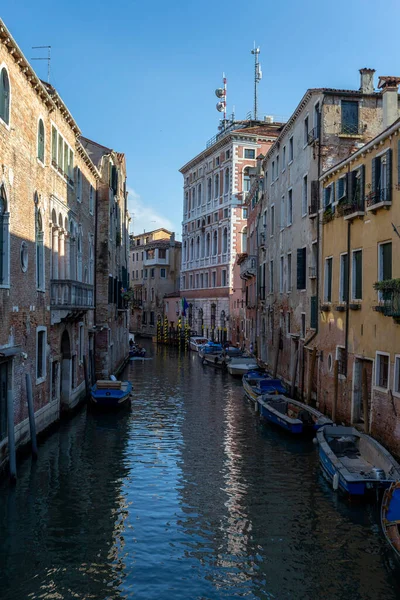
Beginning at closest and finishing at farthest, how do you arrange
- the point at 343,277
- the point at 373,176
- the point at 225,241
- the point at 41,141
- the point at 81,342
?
1. the point at 373,176
2. the point at 41,141
3. the point at 343,277
4. the point at 81,342
5. the point at 225,241

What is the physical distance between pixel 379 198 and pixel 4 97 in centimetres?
854

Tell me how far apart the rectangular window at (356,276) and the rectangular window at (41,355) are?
8.19 m

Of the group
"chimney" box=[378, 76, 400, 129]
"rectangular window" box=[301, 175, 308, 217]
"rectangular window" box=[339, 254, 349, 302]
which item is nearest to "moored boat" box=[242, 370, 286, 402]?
"rectangular window" box=[339, 254, 349, 302]

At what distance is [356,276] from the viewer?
1669 cm

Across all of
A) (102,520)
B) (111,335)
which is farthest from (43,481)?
(111,335)

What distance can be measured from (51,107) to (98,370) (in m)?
12.9

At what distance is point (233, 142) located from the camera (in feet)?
162

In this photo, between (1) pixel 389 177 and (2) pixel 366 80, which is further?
(2) pixel 366 80

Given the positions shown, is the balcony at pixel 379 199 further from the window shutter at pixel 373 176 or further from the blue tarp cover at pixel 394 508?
the blue tarp cover at pixel 394 508

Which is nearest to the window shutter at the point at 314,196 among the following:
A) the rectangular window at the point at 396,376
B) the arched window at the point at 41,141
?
the rectangular window at the point at 396,376

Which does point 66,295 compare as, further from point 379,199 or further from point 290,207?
point 290,207

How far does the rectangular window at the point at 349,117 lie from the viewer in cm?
2076

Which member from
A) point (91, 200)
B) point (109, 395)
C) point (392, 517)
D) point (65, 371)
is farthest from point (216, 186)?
point (392, 517)

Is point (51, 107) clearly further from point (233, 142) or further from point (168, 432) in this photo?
point (233, 142)
